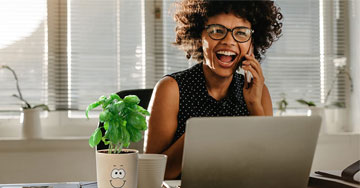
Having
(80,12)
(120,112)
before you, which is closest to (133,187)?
(120,112)

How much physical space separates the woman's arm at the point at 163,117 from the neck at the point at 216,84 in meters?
0.14

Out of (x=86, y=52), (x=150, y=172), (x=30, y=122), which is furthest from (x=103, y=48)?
(x=150, y=172)

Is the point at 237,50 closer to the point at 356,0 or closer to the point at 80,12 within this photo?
the point at 80,12

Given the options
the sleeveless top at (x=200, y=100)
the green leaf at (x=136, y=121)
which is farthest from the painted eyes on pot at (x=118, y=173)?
the sleeveless top at (x=200, y=100)

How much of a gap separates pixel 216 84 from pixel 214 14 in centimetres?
29

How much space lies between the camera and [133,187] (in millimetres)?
1037

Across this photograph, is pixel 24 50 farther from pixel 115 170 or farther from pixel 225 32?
pixel 115 170

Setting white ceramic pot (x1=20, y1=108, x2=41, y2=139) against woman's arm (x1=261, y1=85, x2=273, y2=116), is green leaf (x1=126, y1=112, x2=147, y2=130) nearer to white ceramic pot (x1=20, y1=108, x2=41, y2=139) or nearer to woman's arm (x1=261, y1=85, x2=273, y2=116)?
woman's arm (x1=261, y1=85, x2=273, y2=116)

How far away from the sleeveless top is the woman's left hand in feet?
0.19

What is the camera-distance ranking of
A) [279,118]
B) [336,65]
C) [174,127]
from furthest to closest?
1. [336,65]
2. [174,127]
3. [279,118]

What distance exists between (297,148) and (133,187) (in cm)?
39

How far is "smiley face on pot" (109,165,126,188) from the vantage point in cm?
101

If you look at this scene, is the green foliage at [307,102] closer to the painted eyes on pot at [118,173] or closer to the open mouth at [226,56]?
the open mouth at [226,56]

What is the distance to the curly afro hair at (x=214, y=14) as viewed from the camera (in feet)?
5.85
